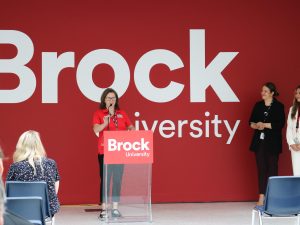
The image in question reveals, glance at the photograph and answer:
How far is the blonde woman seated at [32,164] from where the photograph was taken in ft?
17.1

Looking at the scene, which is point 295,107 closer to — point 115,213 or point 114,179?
point 114,179

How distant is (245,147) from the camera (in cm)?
878

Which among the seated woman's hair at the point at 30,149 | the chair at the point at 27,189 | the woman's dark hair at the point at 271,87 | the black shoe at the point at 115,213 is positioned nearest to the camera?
the chair at the point at 27,189

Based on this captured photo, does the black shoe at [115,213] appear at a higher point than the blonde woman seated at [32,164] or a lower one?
lower

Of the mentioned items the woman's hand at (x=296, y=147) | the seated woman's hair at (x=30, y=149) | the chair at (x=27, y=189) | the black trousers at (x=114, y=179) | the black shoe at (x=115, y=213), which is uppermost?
the seated woman's hair at (x=30, y=149)

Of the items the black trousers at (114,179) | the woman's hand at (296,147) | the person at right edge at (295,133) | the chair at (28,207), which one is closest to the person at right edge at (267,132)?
the person at right edge at (295,133)

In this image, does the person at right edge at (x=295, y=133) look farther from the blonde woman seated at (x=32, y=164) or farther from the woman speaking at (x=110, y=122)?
the blonde woman seated at (x=32, y=164)

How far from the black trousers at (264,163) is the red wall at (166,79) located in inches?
20.2

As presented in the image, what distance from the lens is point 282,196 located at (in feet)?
17.9

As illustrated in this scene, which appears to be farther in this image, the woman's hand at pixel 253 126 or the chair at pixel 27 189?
the woman's hand at pixel 253 126

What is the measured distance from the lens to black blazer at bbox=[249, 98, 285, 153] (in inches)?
321

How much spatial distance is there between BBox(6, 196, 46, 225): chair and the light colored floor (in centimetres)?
272

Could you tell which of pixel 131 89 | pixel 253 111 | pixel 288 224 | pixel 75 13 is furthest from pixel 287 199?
pixel 75 13

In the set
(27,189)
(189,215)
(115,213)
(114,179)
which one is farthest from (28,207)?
(189,215)
